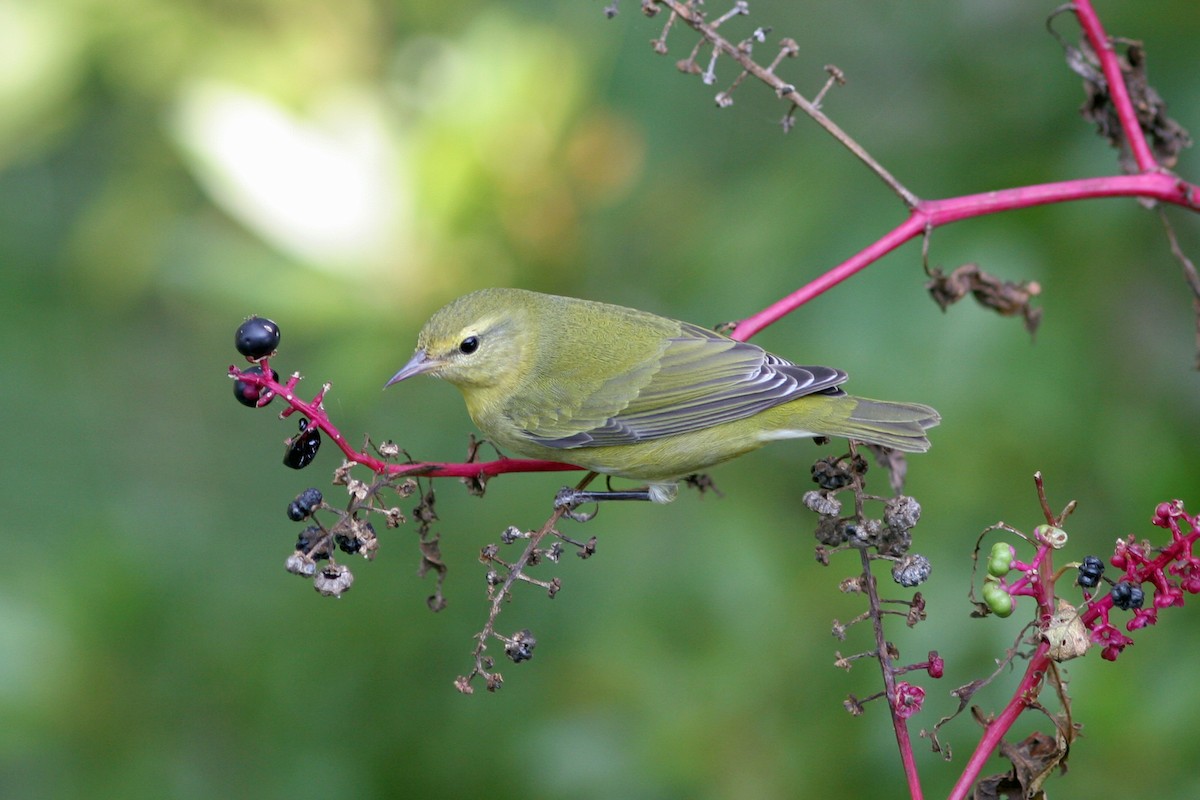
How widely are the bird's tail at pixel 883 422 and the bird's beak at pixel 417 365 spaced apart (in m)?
1.26

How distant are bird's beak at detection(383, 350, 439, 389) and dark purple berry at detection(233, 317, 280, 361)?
3.82 feet

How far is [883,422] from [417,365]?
4.73ft

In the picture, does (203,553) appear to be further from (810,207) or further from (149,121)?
(810,207)

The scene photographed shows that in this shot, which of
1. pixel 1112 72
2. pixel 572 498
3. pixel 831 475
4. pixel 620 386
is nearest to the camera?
pixel 831 475

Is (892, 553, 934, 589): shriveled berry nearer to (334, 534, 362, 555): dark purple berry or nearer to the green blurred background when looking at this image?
the green blurred background

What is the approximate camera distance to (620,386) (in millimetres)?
4164

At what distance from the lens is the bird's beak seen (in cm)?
374

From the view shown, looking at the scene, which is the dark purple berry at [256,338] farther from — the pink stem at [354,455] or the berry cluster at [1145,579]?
the berry cluster at [1145,579]

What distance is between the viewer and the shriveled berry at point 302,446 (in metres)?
2.56

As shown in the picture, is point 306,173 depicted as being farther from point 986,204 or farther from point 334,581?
point 986,204

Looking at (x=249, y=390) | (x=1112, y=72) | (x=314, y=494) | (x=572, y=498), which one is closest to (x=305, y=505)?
(x=314, y=494)

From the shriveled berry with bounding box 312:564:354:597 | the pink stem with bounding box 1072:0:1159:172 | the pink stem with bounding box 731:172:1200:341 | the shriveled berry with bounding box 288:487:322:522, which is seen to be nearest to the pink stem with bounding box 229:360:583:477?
the shriveled berry with bounding box 288:487:322:522

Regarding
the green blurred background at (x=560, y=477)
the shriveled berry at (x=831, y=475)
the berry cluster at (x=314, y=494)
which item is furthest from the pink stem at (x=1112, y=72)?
the berry cluster at (x=314, y=494)

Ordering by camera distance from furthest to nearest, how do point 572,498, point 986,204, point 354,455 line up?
point 572,498
point 986,204
point 354,455
